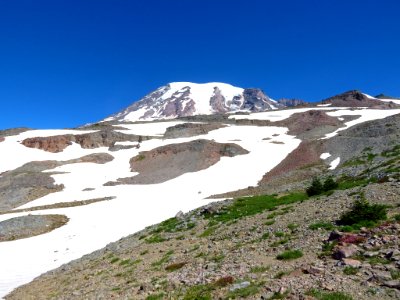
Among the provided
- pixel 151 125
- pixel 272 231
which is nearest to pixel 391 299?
pixel 272 231

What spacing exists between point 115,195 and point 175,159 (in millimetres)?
21460

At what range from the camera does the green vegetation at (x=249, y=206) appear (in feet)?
89.3

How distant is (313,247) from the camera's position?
1546 cm

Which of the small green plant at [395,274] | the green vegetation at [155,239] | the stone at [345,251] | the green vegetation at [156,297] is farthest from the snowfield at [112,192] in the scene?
the small green plant at [395,274]

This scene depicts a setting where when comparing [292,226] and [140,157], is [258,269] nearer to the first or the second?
[292,226]

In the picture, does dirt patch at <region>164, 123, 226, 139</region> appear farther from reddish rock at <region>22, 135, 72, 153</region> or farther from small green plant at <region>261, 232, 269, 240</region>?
small green plant at <region>261, 232, 269, 240</region>

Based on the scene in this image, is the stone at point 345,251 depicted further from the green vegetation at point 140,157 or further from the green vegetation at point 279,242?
the green vegetation at point 140,157

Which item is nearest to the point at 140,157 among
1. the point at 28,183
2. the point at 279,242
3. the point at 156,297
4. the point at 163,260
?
the point at 28,183

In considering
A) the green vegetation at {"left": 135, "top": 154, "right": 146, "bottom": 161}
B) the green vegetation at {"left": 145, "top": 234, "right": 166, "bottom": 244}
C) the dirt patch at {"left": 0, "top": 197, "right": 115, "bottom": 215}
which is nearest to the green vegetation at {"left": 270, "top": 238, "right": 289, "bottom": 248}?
the green vegetation at {"left": 145, "top": 234, "right": 166, "bottom": 244}

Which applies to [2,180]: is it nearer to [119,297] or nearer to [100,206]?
[100,206]

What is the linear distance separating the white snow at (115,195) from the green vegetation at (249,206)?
34.7ft

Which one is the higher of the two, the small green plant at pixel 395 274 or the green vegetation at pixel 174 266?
the small green plant at pixel 395 274

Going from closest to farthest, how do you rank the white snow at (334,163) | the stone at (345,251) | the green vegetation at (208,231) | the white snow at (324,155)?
the stone at (345,251) → the green vegetation at (208,231) → the white snow at (334,163) → the white snow at (324,155)

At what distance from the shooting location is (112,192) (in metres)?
56.5
